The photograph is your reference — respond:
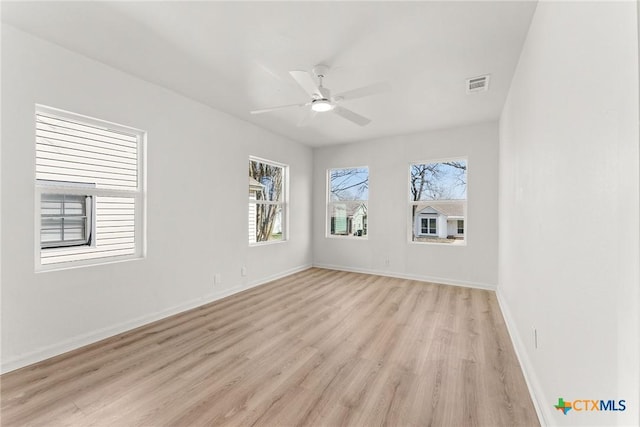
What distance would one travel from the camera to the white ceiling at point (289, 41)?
1957mm

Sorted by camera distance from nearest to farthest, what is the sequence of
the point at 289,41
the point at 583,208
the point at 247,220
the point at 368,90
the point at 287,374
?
the point at 583,208 → the point at 287,374 → the point at 289,41 → the point at 368,90 → the point at 247,220

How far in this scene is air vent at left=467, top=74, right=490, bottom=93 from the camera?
2.89 meters

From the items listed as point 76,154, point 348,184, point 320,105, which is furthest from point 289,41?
point 348,184

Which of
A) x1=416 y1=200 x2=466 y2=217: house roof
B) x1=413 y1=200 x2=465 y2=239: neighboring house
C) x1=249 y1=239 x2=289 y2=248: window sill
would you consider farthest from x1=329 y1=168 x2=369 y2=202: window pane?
x1=249 y1=239 x2=289 y2=248: window sill

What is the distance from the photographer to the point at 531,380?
6.19 ft

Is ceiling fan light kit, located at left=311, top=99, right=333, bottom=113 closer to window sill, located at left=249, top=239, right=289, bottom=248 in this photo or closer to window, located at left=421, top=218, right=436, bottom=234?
window sill, located at left=249, top=239, right=289, bottom=248

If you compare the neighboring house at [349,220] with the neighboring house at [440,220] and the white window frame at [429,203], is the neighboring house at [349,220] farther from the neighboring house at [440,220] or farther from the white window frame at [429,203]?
the neighboring house at [440,220]

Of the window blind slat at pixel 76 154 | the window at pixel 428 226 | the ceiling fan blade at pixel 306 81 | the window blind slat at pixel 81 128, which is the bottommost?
the window at pixel 428 226

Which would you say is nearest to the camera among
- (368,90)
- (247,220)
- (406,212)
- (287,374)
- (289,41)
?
(287,374)

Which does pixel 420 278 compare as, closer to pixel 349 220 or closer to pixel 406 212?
pixel 406 212

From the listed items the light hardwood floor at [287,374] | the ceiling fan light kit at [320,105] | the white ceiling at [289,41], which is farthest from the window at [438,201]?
the ceiling fan light kit at [320,105]

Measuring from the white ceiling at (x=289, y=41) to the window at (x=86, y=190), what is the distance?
702mm

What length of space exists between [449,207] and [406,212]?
0.72 meters

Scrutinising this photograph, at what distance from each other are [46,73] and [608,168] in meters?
3.71
